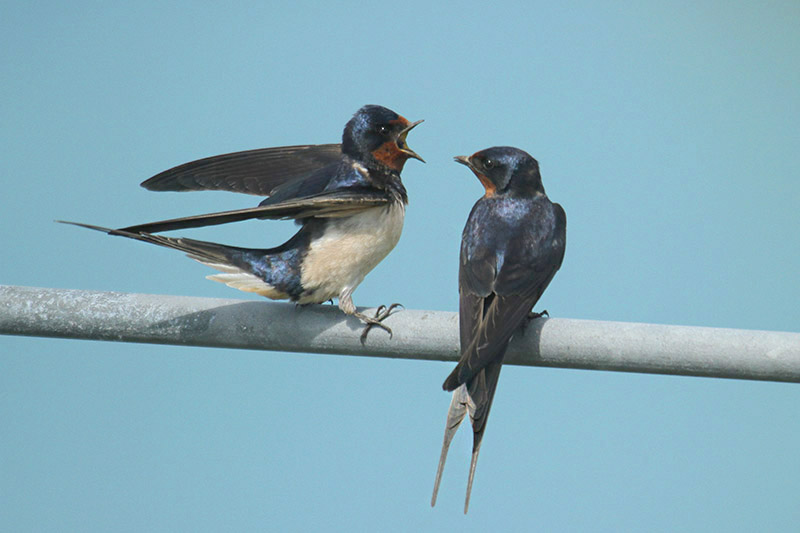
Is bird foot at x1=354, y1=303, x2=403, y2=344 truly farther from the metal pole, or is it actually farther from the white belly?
the white belly

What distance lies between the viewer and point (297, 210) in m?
1.34

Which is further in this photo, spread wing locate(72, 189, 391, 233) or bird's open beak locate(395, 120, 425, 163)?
bird's open beak locate(395, 120, 425, 163)

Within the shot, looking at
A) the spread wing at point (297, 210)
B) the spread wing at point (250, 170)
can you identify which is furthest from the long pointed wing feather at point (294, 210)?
the spread wing at point (250, 170)

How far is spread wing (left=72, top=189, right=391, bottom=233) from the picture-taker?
109 cm

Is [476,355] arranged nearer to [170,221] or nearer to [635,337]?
[635,337]

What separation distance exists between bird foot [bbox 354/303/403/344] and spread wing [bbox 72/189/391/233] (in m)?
0.16

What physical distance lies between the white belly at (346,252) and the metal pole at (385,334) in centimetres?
21

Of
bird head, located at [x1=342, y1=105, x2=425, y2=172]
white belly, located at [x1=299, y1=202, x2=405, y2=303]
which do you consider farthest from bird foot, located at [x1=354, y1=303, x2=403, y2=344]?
bird head, located at [x1=342, y1=105, x2=425, y2=172]

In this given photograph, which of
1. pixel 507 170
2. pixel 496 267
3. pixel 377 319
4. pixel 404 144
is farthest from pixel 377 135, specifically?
pixel 377 319

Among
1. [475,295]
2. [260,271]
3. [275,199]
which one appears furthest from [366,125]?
[475,295]

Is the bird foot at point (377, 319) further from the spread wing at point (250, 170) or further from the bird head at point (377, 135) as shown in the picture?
the spread wing at point (250, 170)

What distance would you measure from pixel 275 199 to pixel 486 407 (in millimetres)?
520

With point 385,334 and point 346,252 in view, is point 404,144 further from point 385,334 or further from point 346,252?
point 385,334

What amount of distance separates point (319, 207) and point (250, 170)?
1.09 ft
